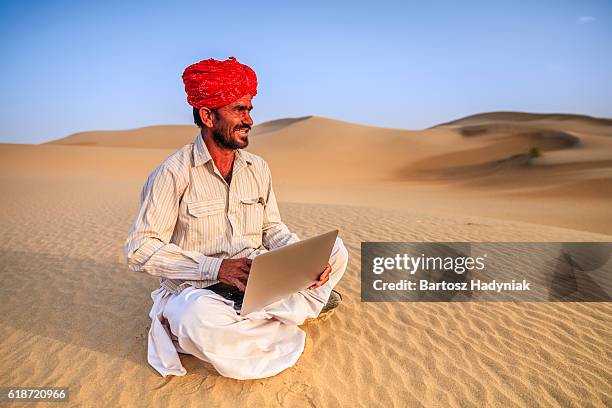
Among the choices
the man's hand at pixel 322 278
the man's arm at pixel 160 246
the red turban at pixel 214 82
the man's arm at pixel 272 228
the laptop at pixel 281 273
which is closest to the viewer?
the laptop at pixel 281 273

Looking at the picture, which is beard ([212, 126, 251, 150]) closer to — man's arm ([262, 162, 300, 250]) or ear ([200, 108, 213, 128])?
ear ([200, 108, 213, 128])

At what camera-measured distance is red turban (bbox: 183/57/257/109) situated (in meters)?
3.41

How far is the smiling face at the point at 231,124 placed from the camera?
3.50m

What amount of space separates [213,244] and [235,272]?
1.54ft

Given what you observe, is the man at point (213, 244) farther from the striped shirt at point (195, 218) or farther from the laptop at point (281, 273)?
the laptop at point (281, 273)

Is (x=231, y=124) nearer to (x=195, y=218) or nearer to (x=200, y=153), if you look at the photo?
(x=200, y=153)

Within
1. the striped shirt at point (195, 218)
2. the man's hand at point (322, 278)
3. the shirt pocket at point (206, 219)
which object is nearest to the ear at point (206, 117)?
the striped shirt at point (195, 218)

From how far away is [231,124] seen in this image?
11.5 feet

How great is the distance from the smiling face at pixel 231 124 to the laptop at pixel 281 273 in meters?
1.00

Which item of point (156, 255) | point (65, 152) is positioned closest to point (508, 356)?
point (156, 255)

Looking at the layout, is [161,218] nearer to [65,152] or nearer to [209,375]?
[209,375]

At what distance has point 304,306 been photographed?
3.65 m

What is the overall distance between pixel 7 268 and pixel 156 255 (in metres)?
4.54

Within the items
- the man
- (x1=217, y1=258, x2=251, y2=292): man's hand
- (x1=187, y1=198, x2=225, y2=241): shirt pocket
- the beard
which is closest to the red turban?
the man
